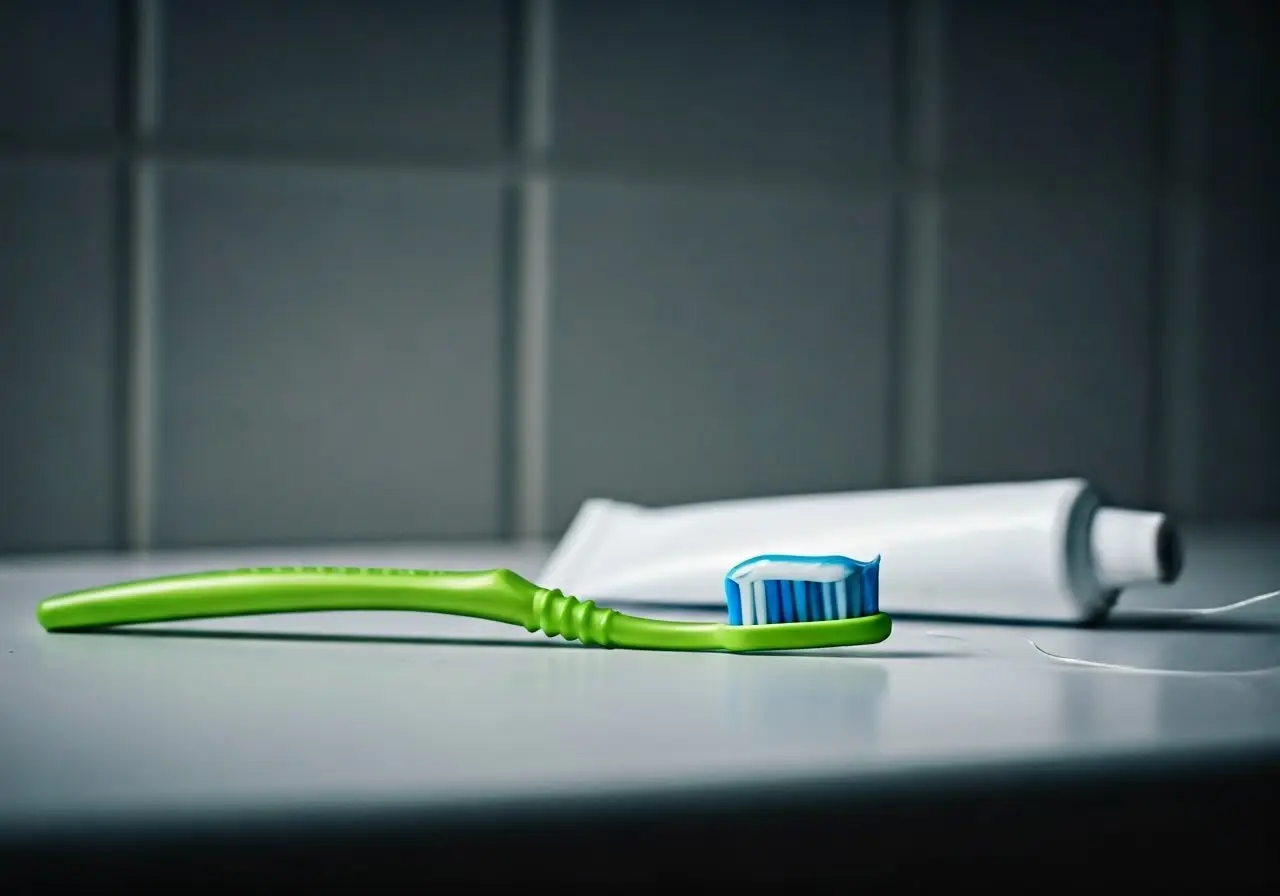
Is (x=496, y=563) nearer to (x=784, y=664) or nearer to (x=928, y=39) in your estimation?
(x=784, y=664)

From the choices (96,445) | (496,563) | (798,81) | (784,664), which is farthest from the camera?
(798,81)

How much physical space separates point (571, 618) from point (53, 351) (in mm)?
568

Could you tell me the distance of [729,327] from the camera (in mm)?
952

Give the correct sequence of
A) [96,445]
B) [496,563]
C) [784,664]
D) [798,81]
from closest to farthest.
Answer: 1. [784,664]
2. [496,563]
3. [96,445]
4. [798,81]

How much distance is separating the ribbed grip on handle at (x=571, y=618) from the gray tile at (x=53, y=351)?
544mm

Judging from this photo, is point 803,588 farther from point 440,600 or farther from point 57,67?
point 57,67

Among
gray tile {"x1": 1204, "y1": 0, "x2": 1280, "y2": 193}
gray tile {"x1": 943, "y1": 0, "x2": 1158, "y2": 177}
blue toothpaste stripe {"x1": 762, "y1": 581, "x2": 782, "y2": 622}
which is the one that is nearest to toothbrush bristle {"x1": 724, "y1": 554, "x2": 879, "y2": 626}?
blue toothpaste stripe {"x1": 762, "y1": 581, "x2": 782, "y2": 622}

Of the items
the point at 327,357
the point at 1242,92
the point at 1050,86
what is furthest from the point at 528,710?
the point at 1242,92

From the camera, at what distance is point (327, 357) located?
89 cm

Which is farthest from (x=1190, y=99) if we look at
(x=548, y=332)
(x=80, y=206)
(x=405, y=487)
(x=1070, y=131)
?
(x=80, y=206)

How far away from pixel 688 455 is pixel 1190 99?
49cm

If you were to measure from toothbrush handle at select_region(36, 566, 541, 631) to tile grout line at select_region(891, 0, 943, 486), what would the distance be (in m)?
0.62

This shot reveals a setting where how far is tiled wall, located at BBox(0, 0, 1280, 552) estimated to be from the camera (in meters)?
0.85

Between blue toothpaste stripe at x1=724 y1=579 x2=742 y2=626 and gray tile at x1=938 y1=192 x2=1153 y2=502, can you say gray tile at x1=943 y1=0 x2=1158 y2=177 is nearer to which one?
gray tile at x1=938 y1=192 x2=1153 y2=502
